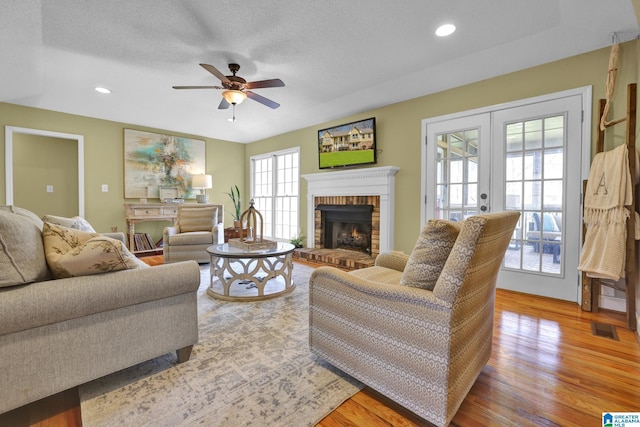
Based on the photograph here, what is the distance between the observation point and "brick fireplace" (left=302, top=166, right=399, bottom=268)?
4.02 m

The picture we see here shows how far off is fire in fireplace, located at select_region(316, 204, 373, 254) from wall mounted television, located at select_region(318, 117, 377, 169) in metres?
0.73

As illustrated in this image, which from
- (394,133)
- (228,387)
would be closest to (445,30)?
(394,133)

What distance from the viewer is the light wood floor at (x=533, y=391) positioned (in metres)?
1.25

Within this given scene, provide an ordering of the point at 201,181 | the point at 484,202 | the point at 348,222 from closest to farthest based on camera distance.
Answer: the point at 484,202 → the point at 348,222 → the point at 201,181

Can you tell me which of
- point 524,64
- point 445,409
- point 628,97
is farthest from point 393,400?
point 524,64

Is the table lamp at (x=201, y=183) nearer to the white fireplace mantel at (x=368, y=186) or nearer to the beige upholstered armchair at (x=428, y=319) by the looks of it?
the white fireplace mantel at (x=368, y=186)

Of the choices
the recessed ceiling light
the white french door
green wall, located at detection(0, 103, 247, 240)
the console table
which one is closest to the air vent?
the white french door

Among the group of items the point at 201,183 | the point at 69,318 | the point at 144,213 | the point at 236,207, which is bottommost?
the point at 69,318

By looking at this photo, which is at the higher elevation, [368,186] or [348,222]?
[368,186]

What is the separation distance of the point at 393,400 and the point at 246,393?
0.72 meters

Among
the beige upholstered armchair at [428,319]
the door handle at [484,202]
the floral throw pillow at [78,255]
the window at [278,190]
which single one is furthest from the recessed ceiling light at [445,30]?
the window at [278,190]

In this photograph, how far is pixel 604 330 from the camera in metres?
2.14
